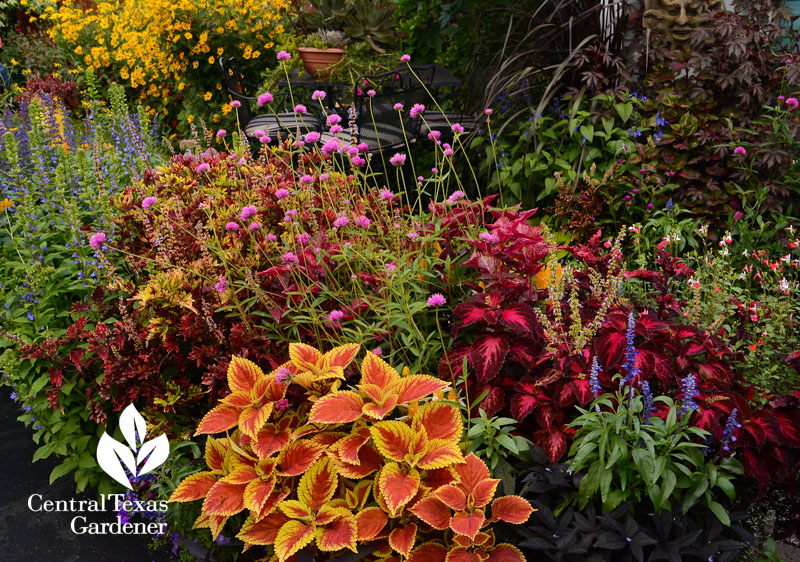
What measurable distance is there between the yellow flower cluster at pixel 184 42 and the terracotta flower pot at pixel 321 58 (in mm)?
1065

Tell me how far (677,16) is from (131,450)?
400 cm

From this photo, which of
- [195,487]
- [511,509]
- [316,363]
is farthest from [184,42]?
[511,509]

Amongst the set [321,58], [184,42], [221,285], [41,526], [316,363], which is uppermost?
[184,42]

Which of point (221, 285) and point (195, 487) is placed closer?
point (195, 487)

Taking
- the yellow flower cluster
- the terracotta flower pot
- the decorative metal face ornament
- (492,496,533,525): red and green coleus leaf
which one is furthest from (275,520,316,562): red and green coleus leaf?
the yellow flower cluster

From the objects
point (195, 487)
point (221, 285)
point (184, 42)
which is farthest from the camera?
point (184, 42)

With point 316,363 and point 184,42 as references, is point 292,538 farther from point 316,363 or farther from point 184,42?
point 184,42

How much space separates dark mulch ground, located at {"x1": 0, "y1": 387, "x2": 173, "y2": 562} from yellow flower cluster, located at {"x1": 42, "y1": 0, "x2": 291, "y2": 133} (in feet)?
14.4

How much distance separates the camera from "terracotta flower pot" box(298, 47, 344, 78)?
514 cm

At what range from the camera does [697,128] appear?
3520mm

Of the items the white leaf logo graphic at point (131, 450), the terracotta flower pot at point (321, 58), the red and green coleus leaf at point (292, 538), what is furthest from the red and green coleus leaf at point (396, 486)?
the terracotta flower pot at point (321, 58)

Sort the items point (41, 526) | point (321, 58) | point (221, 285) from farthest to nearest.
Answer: point (321, 58), point (41, 526), point (221, 285)

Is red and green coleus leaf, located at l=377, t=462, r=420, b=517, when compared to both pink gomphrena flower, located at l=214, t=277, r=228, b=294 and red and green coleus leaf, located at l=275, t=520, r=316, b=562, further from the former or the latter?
pink gomphrena flower, located at l=214, t=277, r=228, b=294

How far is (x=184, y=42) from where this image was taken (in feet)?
20.3
